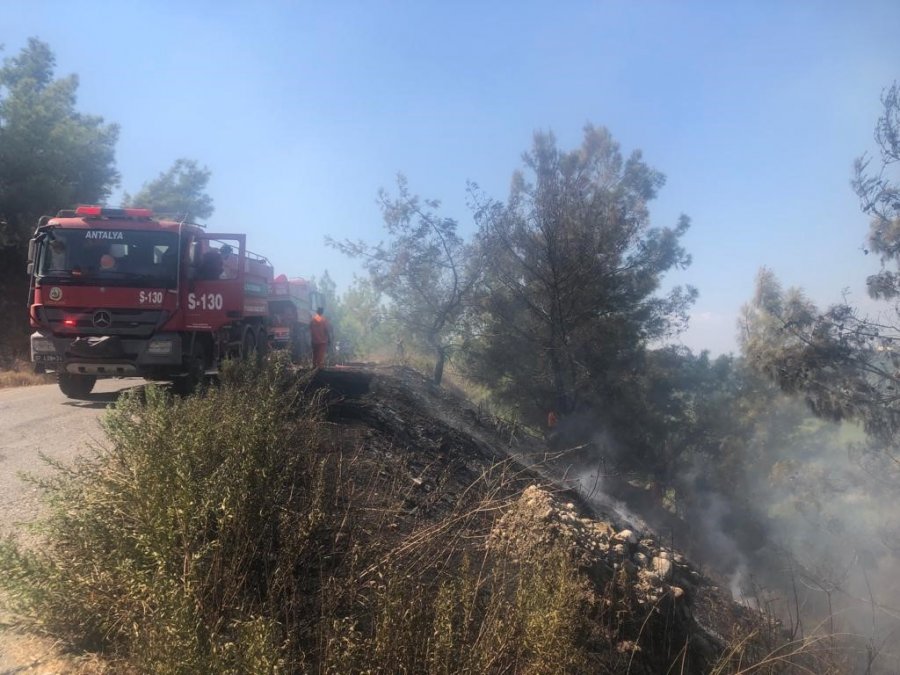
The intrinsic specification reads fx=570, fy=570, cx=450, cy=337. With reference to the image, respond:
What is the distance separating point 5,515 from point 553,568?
454cm

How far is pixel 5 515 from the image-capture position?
15.7 ft

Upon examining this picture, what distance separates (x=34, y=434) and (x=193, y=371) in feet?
7.67

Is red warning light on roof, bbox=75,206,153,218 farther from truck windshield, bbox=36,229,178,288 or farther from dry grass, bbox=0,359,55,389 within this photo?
dry grass, bbox=0,359,55,389

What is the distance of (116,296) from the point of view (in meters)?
8.81

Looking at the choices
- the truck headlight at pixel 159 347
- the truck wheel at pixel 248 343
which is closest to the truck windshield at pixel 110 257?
the truck headlight at pixel 159 347

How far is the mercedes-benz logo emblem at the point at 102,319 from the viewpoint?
8781 mm

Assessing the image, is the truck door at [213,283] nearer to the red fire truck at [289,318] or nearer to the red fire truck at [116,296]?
the red fire truck at [116,296]

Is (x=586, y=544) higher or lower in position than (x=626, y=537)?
higher

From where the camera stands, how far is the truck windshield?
880 cm

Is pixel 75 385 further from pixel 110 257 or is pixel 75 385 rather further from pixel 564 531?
pixel 564 531

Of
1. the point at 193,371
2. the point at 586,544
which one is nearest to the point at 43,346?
the point at 193,371

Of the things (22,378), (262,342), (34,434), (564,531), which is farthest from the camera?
(22,378)

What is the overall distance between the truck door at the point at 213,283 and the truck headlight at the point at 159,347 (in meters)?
0.45

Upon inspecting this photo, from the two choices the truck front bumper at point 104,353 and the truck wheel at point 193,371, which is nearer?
the truck front bumper at point 104,353
